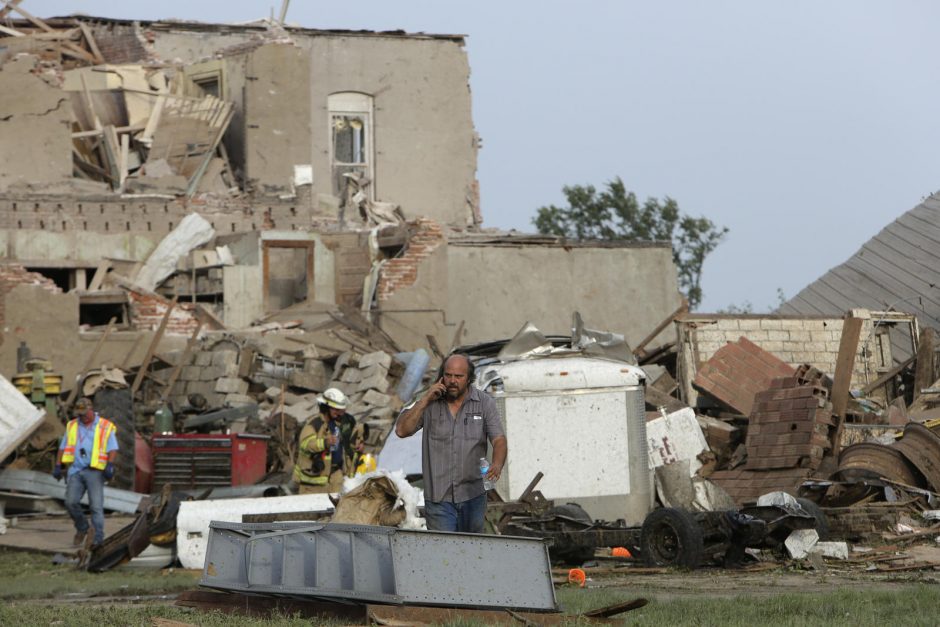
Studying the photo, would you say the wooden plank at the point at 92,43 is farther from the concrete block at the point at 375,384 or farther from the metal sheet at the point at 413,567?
the metal sheet at the point at 413,567

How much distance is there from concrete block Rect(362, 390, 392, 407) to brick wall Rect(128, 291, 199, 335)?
500 cm

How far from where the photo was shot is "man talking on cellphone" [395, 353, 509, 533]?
32.0 feet

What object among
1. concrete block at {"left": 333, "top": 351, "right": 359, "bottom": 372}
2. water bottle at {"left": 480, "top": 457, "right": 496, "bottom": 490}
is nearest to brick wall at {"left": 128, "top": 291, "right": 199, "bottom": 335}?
concrete block at {"left": 333, "top": 351, "right": 359, "bottom": 372}

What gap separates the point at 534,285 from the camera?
30562mm

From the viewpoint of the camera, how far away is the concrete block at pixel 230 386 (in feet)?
83.1

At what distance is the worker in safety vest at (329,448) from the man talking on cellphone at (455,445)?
505 cm

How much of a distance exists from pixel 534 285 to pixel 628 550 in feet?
52.9

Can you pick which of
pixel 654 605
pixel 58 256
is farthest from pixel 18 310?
pixel 654 605

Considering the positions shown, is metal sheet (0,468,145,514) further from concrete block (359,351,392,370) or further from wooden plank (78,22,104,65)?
wooden plank (78,22,104,65)

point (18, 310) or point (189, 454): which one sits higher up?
point (18, 310)

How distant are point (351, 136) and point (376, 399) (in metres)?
14.1

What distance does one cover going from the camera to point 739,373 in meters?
22.5

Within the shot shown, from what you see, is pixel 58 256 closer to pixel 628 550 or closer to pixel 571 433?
pixel 571 433

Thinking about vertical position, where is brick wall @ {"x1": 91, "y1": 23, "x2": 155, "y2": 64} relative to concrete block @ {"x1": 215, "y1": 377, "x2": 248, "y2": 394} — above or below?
above
